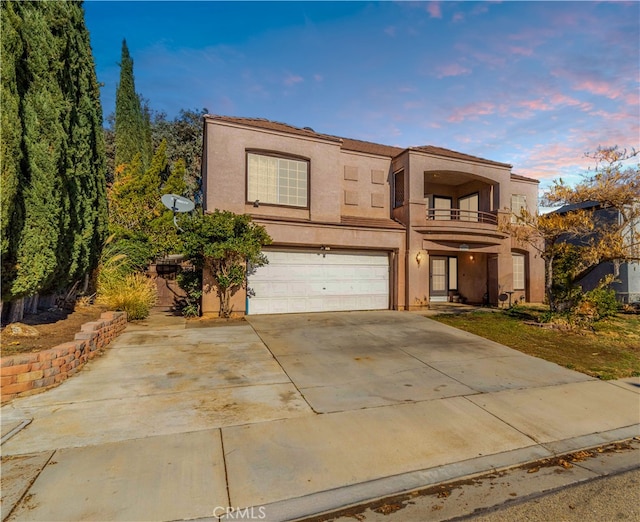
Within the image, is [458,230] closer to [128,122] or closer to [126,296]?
[126,296]

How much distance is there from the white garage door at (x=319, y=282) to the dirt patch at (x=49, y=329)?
16.1 feet

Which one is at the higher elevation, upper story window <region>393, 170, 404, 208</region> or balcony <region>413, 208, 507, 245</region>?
upper story window <region>393, 170, 404, 208</region>

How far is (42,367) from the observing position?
183 inches

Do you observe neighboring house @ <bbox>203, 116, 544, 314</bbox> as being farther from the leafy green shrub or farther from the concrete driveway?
the leafy green shrub

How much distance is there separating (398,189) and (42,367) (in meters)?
13.4

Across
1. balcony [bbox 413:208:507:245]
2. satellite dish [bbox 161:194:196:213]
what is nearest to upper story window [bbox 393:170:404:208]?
balcony [bbox 413:208:507:245]

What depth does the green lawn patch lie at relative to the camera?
659 cm

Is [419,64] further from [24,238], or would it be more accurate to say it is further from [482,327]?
[24,238]

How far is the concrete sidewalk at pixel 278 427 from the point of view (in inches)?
106

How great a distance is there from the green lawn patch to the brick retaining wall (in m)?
8.98

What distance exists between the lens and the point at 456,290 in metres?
17.1

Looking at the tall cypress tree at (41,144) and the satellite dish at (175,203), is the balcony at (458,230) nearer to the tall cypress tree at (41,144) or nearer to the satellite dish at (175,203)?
the satellite dish at (175,203)

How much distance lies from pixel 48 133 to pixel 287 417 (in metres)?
6.04

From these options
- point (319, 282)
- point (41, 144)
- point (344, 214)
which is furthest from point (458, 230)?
point (41, 144)
